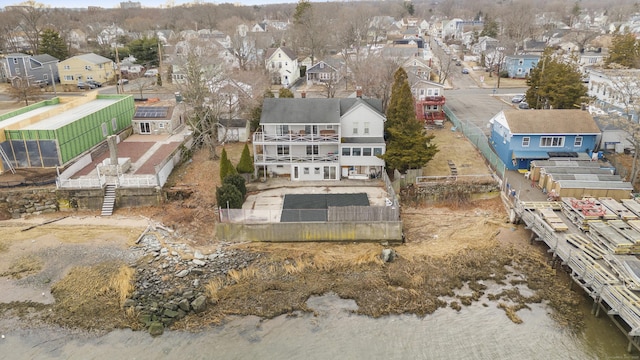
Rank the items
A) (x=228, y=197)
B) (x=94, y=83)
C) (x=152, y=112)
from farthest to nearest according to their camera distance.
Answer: (x=94, y=83)
(x=152, y=112)
(x=228, y=197)

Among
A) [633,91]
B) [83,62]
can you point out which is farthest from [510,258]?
[83,62]

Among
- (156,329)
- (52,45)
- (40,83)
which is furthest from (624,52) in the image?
(52,45)

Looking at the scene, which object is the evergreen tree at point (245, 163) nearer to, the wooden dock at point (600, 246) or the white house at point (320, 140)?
the white house at point (320, 140)

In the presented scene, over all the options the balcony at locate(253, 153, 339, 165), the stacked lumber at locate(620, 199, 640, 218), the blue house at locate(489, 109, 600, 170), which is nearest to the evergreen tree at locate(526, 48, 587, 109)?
the blue house at locate(489, 109, 600, 170)

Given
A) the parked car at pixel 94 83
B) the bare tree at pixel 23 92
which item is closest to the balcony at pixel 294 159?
the bare tree at pixel 23 92

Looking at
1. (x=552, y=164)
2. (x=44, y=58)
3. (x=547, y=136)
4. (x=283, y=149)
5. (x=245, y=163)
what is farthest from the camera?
(x=44, y=58)

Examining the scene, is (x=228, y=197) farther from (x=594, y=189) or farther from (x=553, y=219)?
(x=594, y=189)
